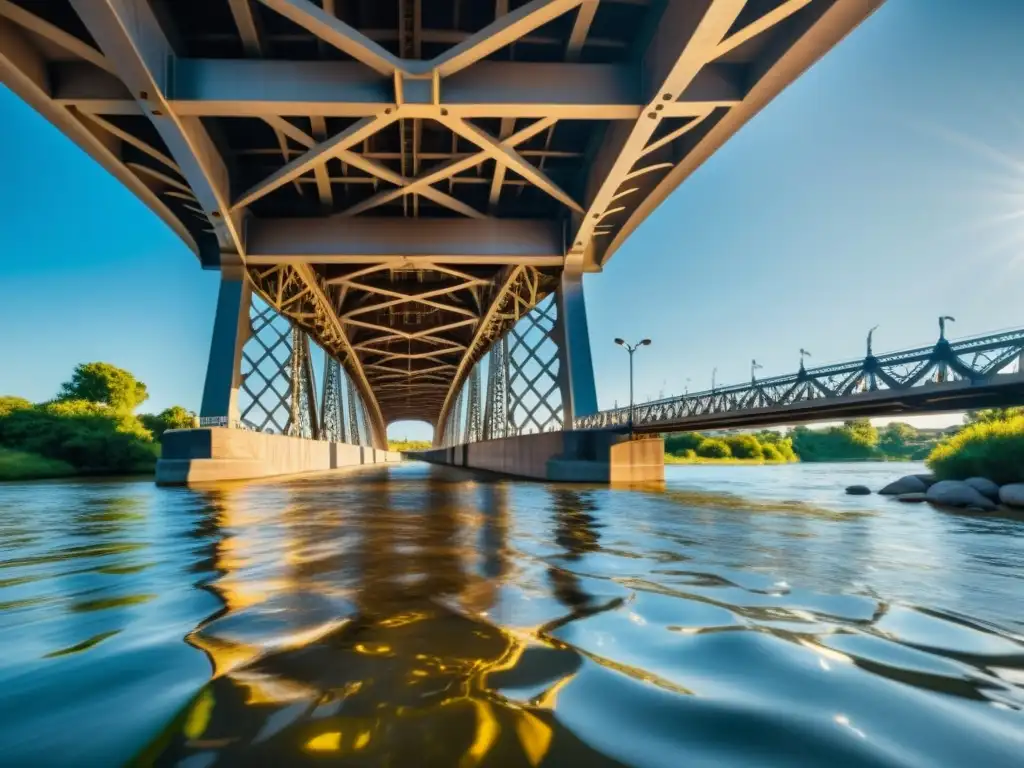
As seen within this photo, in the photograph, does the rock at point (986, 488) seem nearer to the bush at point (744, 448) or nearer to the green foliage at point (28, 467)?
the green foliage at point (28, 467)

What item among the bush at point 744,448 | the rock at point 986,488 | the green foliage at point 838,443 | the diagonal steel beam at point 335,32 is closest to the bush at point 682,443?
the bush at point 744,448

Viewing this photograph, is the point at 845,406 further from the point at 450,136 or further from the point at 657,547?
the point at 450,136

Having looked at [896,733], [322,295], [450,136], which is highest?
[450,136]

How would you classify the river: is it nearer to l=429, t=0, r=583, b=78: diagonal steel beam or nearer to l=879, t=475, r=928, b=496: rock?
l=429, t=0, r=583, b=78: diagonal steel beam

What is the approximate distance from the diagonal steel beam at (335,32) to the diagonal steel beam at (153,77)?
110 inches

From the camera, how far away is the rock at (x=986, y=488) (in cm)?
1434

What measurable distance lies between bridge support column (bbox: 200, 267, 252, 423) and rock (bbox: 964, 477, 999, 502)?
24.0m

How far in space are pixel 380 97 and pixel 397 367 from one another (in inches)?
1871

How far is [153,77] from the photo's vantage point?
41.6 ft

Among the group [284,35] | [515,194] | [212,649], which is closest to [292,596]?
[212,649]

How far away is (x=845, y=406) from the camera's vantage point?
54.2 feet

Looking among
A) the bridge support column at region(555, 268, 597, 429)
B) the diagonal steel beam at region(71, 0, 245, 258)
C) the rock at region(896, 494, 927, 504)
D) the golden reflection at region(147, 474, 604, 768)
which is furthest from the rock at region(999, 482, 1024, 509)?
the diagonal steel beam at region(71, 0, 245, 258)

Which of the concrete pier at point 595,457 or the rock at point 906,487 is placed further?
the concrete pier at point 595,457

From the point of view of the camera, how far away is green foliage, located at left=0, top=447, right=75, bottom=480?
86.7ft
